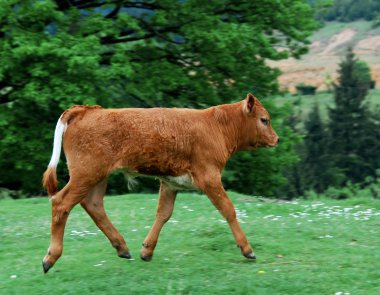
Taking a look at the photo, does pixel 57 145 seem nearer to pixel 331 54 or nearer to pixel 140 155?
pixel 140 155

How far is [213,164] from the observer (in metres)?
8.14

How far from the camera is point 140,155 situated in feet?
25.5

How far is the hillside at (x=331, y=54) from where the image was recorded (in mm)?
103250

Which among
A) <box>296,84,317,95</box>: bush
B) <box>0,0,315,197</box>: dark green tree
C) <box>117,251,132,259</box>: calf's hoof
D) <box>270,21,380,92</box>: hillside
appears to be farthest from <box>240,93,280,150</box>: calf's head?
<box>296,84,317,95</box>: bush

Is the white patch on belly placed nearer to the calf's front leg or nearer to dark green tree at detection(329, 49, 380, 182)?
Answer: the calf's front leg

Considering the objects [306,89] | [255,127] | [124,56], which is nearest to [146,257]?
[255,127]

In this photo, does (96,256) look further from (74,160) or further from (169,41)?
(169,41)

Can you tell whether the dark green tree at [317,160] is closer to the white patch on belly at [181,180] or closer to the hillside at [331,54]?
the hillside at [331,54]

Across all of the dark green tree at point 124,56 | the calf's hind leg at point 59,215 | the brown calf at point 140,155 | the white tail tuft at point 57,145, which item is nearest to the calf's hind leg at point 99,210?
the brown calf at point 140,155

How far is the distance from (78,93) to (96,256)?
1144cm

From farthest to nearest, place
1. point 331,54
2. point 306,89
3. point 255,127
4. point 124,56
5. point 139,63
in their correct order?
1. point 331,54
2. point 306,89
3. point 139,63
4. point 124,56
5. point 255,127

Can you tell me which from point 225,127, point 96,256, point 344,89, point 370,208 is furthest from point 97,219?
point 344,89

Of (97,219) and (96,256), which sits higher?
(97,219)

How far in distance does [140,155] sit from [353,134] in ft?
185
